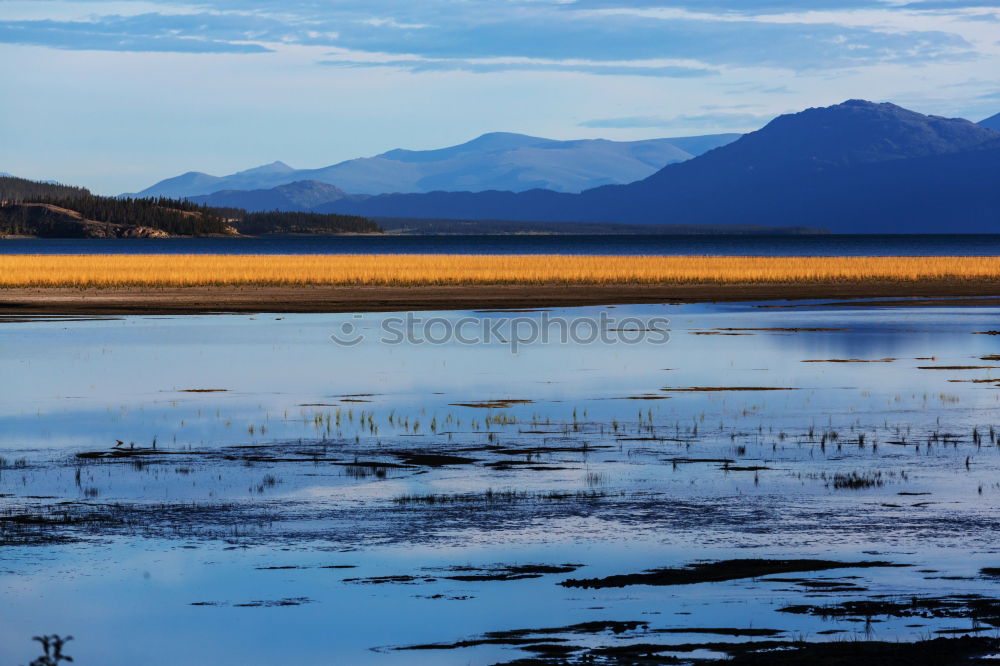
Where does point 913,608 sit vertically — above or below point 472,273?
below

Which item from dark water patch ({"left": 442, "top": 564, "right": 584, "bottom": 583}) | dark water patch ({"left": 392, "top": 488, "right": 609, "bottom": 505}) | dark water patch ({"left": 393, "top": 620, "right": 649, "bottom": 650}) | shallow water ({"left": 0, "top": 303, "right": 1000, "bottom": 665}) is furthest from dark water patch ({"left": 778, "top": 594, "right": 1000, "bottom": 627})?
dark water patch ({"left": 392, "top": 488, "right": 609, "bottom": 505})

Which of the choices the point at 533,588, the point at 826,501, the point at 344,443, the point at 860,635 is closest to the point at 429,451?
the point at 344,443

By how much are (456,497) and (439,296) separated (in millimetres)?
44858

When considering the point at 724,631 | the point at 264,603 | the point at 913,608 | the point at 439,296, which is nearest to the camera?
the point at 724,631

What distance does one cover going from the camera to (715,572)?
1120 cm

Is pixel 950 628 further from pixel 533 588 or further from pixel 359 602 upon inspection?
pixel 359 602

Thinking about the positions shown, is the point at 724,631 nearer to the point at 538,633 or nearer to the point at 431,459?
the point at 538,633

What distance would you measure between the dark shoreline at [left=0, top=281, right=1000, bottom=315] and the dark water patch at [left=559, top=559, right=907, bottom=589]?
39.5m

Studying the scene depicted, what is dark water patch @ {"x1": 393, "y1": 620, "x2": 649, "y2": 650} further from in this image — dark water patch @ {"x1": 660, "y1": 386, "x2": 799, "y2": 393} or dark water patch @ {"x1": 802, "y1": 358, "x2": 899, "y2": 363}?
dark water patch @ {"x1": 802, "y1": 358, "x2": 899, "y2": 363}

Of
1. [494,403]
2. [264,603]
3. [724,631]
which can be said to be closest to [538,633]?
[724,631]

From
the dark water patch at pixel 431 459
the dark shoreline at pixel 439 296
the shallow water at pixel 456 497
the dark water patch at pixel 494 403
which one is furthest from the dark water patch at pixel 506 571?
the dark shoreline at pixel 439 296

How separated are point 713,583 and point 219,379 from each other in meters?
17.2

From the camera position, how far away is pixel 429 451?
58.0 ft

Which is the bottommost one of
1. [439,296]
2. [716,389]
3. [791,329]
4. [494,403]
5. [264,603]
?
[264,603]
